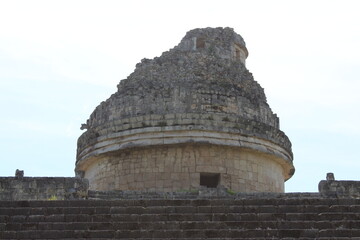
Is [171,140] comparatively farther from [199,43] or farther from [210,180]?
[199,43]

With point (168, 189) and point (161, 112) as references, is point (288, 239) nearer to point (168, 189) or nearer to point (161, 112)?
point (168, 189)

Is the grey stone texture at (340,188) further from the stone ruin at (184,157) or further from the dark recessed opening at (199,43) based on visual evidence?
the dark recessed opening at (199,43)

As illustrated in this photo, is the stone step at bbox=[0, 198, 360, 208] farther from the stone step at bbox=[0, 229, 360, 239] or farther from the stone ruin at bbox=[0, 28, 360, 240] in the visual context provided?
the stone step at bbox=[0, 229, 360, 239]

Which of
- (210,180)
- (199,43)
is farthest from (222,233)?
(199,43)

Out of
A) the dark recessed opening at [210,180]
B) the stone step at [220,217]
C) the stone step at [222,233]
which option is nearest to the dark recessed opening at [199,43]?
the dark recessed opening at [210,180]

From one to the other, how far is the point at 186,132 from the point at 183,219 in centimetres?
618

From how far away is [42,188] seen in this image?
1227cm

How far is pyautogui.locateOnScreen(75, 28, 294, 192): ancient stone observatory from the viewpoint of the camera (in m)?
15.3

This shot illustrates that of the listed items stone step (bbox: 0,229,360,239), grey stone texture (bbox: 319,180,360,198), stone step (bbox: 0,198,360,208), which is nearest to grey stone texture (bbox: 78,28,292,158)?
grey stone texture (bbox: 319,180,360,198)

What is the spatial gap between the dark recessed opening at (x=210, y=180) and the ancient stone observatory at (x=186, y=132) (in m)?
0.03

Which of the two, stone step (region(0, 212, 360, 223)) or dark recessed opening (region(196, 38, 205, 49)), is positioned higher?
dark recessed opening (region(196, 38, 205, 49))

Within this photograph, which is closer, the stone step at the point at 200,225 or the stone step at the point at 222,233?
the stone step at the point at 222,233

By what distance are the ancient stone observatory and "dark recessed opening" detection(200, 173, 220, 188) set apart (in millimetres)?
28

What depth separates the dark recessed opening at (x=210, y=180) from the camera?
15339mm
